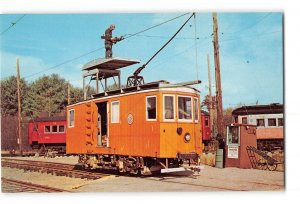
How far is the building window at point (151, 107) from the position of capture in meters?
10.7

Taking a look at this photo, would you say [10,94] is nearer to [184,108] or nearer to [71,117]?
[71,117]

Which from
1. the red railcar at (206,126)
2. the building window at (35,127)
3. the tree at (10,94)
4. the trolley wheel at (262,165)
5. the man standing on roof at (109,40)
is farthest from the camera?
the building window at (35,127)


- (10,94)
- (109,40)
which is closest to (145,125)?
(109,40)

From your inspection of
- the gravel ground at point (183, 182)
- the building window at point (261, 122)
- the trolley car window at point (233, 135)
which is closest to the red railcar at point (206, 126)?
the building window at point (261, 122)

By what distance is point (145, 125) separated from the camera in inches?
426

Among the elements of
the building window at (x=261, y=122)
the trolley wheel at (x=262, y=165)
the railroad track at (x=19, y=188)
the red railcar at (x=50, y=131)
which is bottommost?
the railroad track at (x=19, y=188)

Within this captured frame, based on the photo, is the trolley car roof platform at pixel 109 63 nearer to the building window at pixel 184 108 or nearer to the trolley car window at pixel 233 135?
the building window at pixel 184 108

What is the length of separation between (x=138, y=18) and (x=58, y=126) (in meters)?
15.1

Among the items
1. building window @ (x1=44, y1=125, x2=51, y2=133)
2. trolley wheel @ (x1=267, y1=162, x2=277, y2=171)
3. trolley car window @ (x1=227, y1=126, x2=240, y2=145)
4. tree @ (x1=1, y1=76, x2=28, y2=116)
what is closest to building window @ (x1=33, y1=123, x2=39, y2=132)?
building window @ (x1=44, y1=125, x2=51, y2=133)

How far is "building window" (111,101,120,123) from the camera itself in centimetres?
1189

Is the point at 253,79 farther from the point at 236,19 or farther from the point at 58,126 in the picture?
the point at 58,126

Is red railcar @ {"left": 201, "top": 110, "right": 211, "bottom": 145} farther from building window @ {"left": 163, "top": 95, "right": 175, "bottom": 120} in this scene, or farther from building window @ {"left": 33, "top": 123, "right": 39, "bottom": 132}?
building window @ {"left": 163, "top": 95, "right": 175, "bottom": 120}
